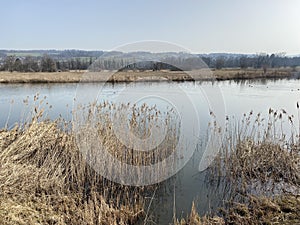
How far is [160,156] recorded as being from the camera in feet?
20.3

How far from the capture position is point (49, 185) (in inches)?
185

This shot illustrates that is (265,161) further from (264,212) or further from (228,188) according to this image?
(264,212)

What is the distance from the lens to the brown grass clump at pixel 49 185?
3773mm

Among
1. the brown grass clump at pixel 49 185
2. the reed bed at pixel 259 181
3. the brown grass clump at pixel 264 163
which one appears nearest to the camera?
the brown grass clump at pixel 49 185

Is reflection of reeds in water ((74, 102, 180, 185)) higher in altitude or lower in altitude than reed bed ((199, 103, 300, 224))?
higher

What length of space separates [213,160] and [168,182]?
1.49 meters

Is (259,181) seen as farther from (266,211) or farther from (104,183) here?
(104,183)

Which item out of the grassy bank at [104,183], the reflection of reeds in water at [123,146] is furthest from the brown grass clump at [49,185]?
the reflection of reeds in water at [123,146]

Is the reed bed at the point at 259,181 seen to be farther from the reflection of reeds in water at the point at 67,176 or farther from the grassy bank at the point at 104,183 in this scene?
the reflection of reeds in water at the point at 67,176

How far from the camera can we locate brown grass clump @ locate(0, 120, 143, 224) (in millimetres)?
3773

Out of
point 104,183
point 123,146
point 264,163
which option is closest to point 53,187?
point 104,183

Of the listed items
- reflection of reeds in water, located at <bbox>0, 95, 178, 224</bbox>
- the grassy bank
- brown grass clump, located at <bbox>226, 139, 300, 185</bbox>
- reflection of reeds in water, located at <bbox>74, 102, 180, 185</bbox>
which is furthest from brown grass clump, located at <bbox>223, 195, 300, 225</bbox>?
reflection of reeds in water, located at <bbox>74, 102, 180, 185</bbox>

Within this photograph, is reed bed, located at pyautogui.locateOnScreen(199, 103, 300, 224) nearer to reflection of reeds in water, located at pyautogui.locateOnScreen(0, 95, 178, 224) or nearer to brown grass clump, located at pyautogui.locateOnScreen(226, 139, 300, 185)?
brown grass clump, located at pyautogui.locateOnScreen(226, 139, 300, 185)

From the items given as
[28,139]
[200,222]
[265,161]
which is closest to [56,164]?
[28,139]
